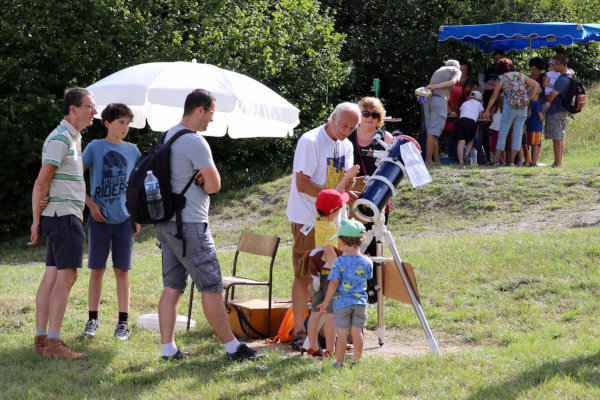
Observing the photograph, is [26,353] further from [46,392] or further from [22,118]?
[22,118]

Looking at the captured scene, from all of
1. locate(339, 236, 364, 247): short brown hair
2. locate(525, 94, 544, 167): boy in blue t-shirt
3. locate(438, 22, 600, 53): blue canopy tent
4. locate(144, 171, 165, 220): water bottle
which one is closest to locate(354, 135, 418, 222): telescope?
locate(339, 236, 364, 247): short brown hair

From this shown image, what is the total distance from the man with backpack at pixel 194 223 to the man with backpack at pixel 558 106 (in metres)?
9.30

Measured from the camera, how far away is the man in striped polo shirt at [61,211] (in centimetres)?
579

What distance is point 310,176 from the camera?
233 inches

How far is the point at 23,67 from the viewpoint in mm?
15461

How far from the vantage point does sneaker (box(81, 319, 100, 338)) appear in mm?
6557

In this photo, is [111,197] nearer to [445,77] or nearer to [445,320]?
[445,320]

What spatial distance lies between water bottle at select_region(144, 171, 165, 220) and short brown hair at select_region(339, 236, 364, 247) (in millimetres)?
1269

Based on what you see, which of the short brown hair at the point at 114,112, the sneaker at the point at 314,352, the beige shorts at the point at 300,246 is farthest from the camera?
the short brown hair at the point at 114,112

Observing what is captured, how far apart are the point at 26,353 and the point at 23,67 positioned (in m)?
10.7

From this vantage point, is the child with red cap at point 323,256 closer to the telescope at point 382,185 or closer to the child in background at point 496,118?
the telescope at point 382,185

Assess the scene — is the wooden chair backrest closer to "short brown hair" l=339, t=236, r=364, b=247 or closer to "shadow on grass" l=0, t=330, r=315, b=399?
"shadow on grass" l=0, t=330, r=315, b=399

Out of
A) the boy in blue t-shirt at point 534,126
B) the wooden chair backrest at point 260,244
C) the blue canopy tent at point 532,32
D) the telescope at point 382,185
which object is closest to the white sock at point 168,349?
the wooden chair backrest at point 260,244

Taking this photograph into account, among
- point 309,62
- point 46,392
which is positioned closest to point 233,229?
point 309,62
